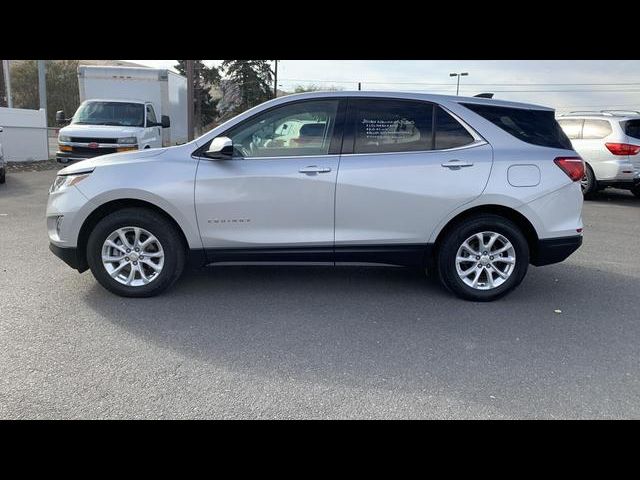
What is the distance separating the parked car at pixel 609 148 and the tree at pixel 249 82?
35.8 m

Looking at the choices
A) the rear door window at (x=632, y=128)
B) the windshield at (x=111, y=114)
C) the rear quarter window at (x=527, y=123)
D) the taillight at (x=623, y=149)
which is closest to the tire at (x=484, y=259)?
the rear quarter window at (x=527, y=123)

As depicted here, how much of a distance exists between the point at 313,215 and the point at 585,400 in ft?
8.26

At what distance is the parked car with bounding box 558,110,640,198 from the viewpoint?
35.1ft

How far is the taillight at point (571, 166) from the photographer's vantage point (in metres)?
4.61

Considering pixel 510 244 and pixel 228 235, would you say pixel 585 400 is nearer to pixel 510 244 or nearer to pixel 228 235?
pixel 510 244

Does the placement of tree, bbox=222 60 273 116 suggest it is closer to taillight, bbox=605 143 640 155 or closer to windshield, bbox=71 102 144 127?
windshield, bbox=71 102 144 127

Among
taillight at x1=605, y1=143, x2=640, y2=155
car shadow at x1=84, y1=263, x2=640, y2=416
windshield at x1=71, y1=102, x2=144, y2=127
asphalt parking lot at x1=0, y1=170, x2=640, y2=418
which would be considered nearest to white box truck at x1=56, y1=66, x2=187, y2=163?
windshield at x1=71, y1=102, x2=144, y2=127

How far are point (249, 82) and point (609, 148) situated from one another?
1508 inches

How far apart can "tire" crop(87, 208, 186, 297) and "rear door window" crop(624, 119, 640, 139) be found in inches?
401

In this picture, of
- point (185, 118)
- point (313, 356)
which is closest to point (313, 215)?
point (313, 356)

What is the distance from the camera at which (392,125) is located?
4.64m

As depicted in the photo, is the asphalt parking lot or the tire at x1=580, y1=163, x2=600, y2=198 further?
the tire at x1=580, y1=163, x2=600, y2=198

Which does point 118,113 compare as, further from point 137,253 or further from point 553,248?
point 553,248

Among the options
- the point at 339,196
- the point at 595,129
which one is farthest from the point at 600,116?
the point at 339,196
